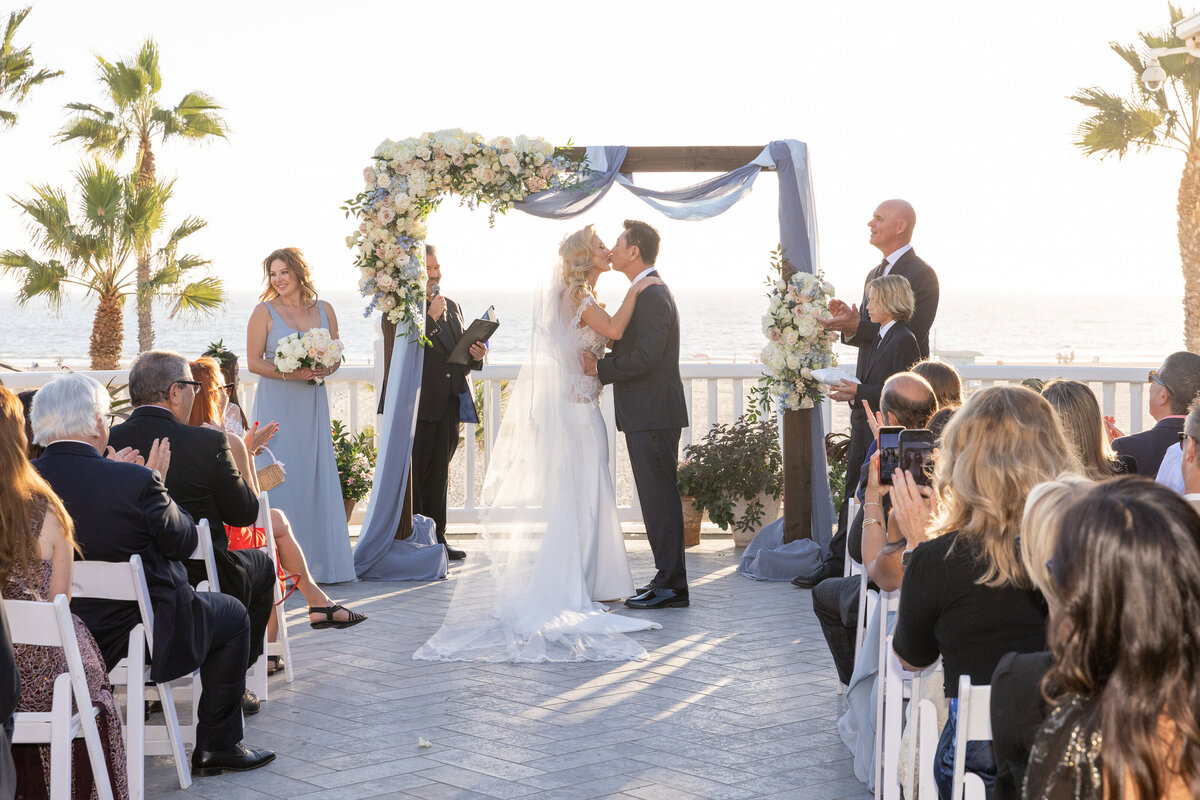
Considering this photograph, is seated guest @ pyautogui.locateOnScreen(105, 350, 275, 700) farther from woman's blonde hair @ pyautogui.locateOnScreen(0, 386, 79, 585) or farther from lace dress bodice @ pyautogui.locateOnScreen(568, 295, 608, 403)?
lace dress bodice @ pyautogui.locateOnScreen(568, 295, 608, 403)

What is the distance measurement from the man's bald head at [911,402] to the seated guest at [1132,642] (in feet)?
7.60

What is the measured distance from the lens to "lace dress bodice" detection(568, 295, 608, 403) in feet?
21.0

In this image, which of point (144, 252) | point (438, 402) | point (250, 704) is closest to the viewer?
point (250, 704)

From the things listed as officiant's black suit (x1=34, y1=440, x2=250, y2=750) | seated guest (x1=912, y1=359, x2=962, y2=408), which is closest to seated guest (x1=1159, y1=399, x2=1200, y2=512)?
seated guest (x1=912, y1=359, x2=962, y2=408)

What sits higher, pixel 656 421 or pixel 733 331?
pixel 733 331

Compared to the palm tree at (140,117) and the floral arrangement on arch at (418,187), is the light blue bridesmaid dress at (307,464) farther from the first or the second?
the palm tree at (140,117)

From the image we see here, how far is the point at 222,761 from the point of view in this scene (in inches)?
157

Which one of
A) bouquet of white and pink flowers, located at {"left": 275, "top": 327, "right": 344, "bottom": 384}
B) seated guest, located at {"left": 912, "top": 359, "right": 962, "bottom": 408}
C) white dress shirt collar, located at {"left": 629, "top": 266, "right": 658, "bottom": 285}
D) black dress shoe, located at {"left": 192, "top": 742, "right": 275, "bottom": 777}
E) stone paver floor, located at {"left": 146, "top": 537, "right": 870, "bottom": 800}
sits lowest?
stone paver floor, located at {"left": 146, "top": 537, "right": 870, "bottom": 800}

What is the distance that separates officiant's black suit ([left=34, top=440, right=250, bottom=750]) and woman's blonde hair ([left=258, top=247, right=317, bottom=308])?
317 centimetres

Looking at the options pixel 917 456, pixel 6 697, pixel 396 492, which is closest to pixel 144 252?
pixel 396 492

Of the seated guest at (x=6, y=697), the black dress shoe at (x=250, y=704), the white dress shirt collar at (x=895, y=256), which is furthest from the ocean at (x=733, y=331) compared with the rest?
the seated guest at (x=6, y=697)

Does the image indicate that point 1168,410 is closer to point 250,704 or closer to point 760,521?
point 250,704

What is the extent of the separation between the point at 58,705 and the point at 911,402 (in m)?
2.70

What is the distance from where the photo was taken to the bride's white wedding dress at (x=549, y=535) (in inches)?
220
